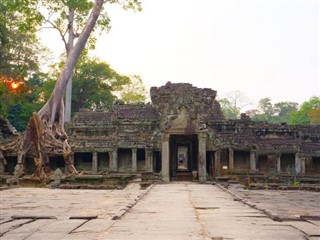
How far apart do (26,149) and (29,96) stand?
30748 mm

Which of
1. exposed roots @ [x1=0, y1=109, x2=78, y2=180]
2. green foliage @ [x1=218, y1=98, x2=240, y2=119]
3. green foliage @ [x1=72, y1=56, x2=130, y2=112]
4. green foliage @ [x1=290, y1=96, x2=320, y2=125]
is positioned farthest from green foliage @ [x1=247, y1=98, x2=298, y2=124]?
exposed roots @ [x1=0, y1=109, x2=78, y2=180]

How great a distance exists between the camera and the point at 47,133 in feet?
69.8

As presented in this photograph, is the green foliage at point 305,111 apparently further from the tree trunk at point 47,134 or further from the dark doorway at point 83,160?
the tree trunk at point 47,134

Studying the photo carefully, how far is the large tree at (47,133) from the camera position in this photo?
2062cm

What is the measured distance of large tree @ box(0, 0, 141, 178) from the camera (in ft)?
67.7

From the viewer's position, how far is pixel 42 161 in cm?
2047

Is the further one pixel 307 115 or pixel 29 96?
pixel 307 115

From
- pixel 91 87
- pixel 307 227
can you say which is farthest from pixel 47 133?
pixel 91 87

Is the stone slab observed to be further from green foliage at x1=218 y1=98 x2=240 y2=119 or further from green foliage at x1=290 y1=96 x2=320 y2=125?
green foliage at x1=218 y1=98 x2=240 y2=119

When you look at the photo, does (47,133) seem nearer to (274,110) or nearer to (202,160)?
(202,160)

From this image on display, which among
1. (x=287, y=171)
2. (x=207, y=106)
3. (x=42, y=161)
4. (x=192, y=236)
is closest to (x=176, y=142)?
(x=207, y=106)

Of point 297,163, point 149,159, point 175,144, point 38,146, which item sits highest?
point 175,144

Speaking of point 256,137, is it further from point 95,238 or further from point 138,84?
point 138,84

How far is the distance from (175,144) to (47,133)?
11.6 metres
